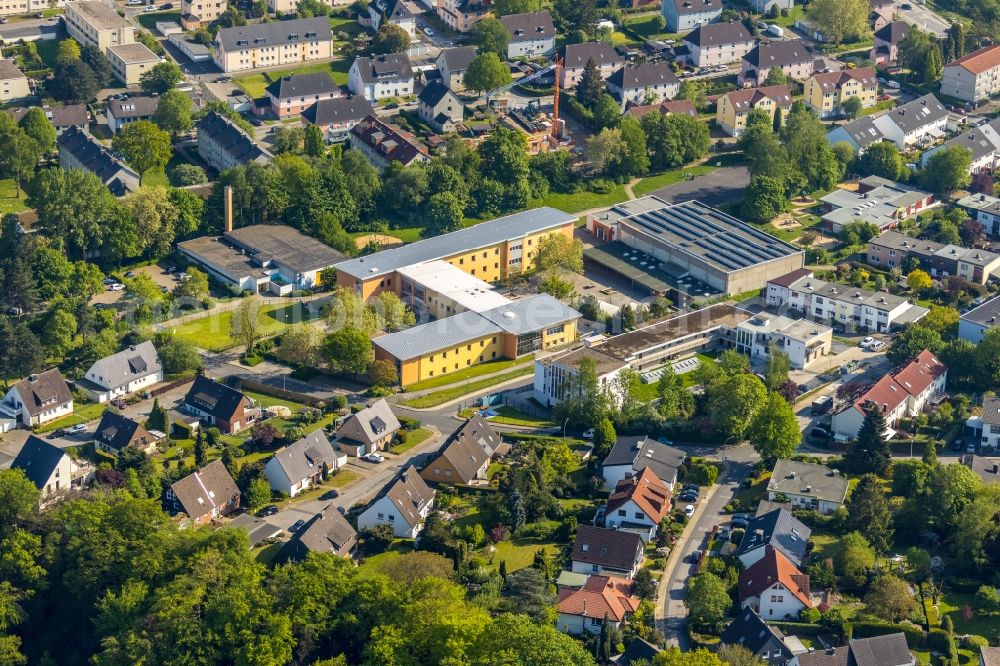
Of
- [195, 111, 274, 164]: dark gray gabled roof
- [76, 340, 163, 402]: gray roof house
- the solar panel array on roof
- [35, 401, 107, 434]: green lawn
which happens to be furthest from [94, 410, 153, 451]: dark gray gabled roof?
the solar panel array on roof

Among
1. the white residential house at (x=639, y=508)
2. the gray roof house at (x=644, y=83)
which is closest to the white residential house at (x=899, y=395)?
the white residential house at (x=639, y=508)

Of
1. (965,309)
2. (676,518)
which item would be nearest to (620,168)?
(965,309)

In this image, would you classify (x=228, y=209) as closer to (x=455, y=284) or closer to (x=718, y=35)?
(x=455, y=284)

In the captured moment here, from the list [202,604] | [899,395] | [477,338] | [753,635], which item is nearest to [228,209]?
[477,338]

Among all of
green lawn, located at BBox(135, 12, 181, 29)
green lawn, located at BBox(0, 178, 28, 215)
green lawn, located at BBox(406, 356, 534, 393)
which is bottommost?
green lawn, located at BBox(406, 356, 534, 393)

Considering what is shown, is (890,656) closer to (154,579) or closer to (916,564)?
(916,564)

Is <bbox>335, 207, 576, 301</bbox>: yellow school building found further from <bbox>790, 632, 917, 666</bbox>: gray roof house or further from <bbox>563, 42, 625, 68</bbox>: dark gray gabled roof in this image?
<bbox>790, 632, 917, 666</bbox>: gray roof house
